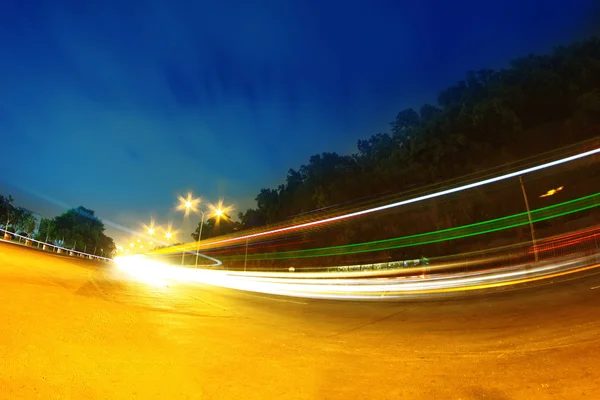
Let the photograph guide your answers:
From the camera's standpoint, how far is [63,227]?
280 ft

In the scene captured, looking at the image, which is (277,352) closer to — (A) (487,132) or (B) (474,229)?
(B) (474,229)

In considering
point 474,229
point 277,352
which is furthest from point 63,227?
point 277,352

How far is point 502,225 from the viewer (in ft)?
122

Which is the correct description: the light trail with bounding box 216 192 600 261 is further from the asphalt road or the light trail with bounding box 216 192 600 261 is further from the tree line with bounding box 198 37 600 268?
the asphalt road

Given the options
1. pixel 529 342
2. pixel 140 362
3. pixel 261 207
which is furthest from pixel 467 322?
pixel 261 207

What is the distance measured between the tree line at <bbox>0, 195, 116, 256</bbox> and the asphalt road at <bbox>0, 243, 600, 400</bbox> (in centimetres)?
7095

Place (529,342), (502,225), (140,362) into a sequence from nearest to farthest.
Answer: (140,362), (529,342), (502,225)

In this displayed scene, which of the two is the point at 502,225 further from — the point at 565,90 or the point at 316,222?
the point at 316,222

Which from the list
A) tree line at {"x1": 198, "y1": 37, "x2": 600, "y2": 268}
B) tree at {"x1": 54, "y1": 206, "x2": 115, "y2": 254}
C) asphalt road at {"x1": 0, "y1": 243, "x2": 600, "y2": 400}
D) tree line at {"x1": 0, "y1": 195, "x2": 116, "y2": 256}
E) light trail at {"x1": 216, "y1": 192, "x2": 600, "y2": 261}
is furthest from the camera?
tree at {"x1": 54, "y1": 206, "x2": 115, "y2": 254}

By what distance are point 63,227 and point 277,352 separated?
9612 centimetres

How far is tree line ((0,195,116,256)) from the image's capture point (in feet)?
239

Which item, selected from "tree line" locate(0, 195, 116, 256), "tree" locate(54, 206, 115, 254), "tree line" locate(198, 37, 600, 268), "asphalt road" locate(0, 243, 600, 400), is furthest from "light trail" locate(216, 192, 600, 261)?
"tree" locate(54, 206, 115, 254)

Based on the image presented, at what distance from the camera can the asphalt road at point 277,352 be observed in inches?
181

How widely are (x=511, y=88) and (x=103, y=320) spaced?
48015 mm
